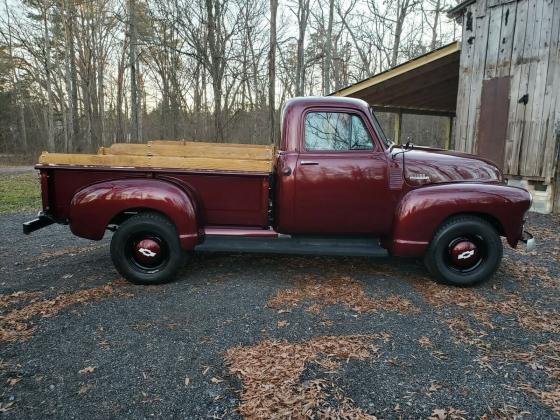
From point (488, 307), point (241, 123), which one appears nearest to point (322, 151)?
point (488, 307)

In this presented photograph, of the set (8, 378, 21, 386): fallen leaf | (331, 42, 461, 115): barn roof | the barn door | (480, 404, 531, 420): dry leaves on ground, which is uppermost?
(331, 42, 461, 115): barn roof

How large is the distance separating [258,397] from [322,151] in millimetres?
2663

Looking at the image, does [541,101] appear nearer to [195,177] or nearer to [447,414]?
[195,177]

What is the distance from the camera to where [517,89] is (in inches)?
321

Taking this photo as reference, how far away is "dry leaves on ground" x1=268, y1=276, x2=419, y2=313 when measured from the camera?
12.3ft

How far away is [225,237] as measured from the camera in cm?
435

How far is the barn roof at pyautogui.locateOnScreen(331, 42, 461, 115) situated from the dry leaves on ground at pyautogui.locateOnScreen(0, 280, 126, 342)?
25.9ft

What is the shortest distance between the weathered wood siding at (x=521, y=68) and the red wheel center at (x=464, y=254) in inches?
200

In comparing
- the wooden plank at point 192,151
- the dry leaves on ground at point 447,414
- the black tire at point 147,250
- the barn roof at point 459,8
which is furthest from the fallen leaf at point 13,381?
the barn roof at point 459,8

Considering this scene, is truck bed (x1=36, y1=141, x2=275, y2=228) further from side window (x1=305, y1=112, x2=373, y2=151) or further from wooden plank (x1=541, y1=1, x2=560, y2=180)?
wooden plank (x1=541, y1=1, x2=560, y2=180)

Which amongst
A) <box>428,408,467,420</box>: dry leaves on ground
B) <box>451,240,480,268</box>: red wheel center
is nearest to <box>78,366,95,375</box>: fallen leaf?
<box>428,408,467,420</box>: dry leaves on ground

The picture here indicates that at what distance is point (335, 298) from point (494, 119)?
6.93 metres

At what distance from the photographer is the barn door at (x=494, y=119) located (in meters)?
8.41

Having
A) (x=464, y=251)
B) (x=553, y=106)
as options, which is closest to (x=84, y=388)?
(x=464, y=251)
